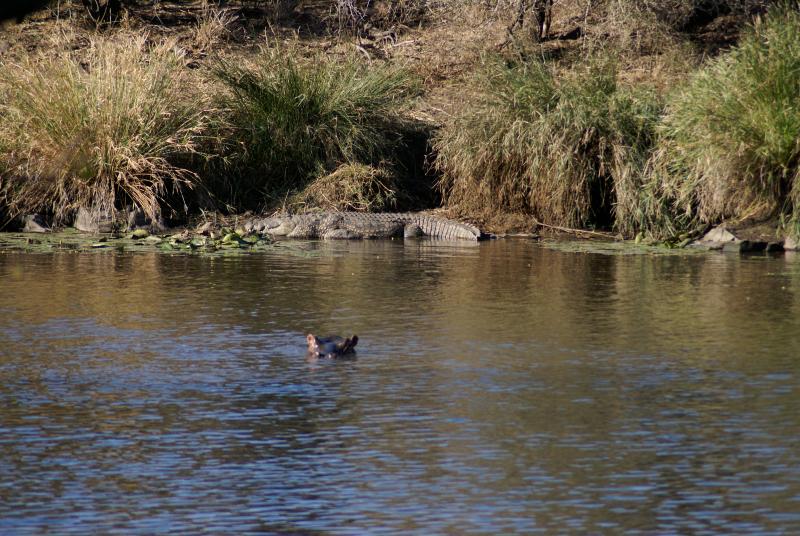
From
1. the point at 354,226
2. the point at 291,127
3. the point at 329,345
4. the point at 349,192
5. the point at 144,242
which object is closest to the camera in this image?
the point at 329,345

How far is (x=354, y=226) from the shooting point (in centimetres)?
1608

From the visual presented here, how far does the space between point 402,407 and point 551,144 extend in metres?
9.86

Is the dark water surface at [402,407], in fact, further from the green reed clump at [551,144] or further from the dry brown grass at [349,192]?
the dry brown grass at [349,192]

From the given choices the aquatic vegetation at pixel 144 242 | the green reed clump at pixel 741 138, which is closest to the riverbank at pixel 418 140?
the green reed clump at pixel 741 138

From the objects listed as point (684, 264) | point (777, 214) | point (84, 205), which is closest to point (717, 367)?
point (684, 264)

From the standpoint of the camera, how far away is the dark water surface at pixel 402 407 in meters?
4.85

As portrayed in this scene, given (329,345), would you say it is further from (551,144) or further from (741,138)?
(551,144)

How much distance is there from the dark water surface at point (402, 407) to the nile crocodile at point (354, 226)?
467 cm

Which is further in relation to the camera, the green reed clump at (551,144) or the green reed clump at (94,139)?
the green reed clump at (94,139)

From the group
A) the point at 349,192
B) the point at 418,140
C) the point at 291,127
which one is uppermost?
the point at 291,127

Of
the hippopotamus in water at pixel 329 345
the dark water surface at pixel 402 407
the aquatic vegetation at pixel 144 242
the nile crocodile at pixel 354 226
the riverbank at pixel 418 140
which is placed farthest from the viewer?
the nile crocodile at pixel 354 226

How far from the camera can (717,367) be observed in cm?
743

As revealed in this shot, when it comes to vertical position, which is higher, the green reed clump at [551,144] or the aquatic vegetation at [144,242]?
the green reed clump at [551,144]

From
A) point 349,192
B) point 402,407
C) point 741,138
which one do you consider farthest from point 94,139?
point 402,407
